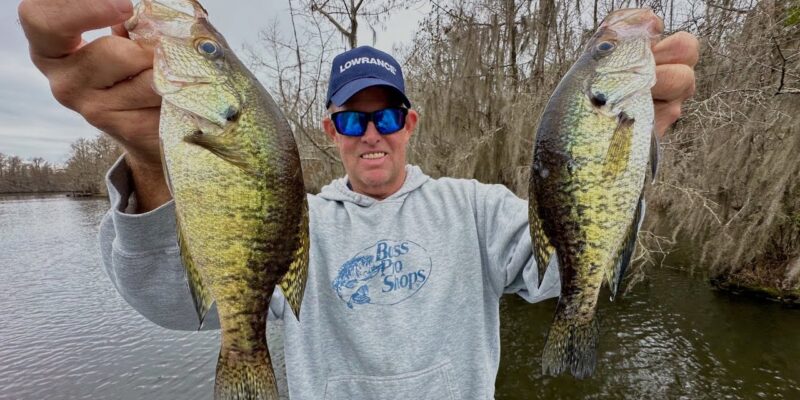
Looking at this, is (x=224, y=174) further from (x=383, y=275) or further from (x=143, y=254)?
(x=383, y=275)

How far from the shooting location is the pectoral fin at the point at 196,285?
4.61 feet

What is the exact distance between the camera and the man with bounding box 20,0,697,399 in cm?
161

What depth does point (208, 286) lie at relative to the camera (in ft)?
4.65

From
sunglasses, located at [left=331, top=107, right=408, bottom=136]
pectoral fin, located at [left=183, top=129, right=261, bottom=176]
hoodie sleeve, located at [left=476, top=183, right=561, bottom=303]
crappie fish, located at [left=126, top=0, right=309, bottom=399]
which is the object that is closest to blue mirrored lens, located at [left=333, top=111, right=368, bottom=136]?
sunglasses, located at [left=331, top=107, right=408, bottom=136]

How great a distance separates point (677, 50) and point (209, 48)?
1.73 meters

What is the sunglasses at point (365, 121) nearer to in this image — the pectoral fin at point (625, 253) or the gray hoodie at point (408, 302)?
the gray hoodie at point (408, 302)

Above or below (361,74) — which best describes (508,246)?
below

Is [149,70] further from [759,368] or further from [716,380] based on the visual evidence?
[759,368]

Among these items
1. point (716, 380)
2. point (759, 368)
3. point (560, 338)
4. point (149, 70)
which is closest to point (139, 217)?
point (149, 70)

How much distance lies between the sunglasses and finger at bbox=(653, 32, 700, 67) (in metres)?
1.29

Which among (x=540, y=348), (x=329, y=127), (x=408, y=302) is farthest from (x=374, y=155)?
(x=540, y=348)

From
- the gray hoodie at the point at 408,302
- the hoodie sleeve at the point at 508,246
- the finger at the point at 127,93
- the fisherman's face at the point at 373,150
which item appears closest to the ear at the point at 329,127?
the fisherman's face at the point at 373,150

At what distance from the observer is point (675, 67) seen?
1.57 m

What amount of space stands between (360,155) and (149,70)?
127 cm
